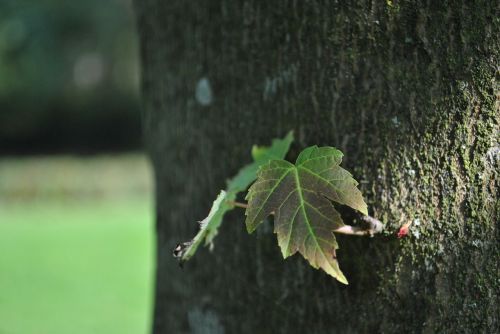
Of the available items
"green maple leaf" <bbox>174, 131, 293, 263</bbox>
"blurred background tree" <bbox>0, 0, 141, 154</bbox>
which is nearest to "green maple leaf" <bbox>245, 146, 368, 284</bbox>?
"green maple leaf" <bbox>174, 131, 293, 263</bbox>

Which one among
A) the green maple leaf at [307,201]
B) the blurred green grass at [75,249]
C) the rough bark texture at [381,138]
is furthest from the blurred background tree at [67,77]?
the green maple leaf at [307,201]

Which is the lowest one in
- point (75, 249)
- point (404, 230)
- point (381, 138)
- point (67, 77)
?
point (75, 249)

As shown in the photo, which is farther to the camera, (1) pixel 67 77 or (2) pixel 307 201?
(1) pixel 67 77

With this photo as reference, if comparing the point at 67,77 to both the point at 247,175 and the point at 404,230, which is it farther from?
the point at 404,230

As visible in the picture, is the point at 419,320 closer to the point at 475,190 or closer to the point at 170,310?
the point at 475,190

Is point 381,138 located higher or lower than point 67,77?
higher

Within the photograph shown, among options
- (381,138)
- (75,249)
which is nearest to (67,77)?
(75,249)

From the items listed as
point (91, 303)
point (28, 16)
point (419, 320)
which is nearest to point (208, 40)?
point (419, 320)
